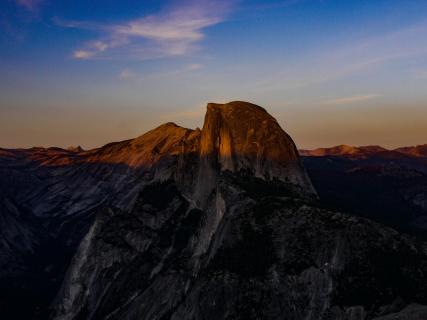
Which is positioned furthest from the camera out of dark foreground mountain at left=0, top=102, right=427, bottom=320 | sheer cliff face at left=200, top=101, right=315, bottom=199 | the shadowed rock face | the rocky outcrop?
the shadowed rock face

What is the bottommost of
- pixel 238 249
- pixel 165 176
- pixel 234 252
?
pixel 234 252

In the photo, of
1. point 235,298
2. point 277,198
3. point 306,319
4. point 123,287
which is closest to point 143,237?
point 123,287

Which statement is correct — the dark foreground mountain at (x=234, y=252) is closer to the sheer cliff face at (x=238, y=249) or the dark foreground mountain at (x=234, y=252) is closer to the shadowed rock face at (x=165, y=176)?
the sheer cliff face at (x=238, y=249)

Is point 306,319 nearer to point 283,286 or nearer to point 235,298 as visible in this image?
point 283,286

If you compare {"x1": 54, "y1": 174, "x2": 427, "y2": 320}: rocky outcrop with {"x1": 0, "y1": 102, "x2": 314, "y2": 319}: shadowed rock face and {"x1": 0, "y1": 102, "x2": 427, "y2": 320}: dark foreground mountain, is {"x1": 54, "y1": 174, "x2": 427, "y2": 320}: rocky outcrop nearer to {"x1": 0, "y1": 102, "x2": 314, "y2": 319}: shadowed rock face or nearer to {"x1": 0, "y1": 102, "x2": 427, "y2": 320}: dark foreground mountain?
{"x1": 0, "y1": 102, "x2": 427, "y2": 320}: dark foreground mountain

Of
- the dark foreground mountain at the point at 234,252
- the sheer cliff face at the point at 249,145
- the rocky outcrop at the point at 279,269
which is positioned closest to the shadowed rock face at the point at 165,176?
the sheer cliff face at the point at 249,145

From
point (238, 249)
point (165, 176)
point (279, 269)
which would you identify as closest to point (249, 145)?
point (165, 176)

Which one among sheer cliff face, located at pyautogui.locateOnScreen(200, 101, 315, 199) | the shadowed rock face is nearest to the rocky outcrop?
the shadowed rock face

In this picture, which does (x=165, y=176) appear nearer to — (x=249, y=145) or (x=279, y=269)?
(x=249, y=145)

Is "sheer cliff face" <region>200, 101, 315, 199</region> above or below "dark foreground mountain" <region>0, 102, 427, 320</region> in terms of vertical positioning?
above
